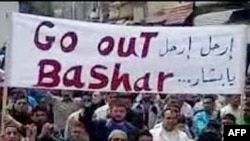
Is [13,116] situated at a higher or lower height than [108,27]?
lower

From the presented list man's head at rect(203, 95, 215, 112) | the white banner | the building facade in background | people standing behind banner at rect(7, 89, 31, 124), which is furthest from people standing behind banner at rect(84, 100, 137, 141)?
the building facade in background

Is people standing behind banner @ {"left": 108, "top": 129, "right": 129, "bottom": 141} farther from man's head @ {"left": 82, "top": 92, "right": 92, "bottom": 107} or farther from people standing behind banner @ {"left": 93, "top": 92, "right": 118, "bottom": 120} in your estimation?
man's head @ {"left": 82, "top": 92, "right": 92, "bottom": 107}

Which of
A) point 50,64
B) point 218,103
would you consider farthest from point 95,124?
point 218,103

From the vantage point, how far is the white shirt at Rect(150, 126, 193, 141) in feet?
15.1

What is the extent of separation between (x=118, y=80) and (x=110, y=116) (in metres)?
0.23

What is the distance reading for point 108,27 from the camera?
A: 468 cm

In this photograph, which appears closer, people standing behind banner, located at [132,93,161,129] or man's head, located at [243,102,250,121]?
people standing behind banner, located at [132,93,161,129]

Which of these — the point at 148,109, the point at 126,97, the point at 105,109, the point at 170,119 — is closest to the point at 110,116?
the point at 105,109

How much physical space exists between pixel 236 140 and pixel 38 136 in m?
1.21

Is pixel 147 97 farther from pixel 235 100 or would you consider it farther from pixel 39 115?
pixel 39 115

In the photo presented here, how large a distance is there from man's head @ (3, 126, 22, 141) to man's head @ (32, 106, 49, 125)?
0.13 m

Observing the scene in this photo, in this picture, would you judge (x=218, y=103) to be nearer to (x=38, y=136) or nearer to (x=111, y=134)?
(x=111, y=134)

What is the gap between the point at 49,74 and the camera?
4.62m

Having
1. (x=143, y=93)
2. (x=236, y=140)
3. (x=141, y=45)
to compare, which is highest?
(x=141, y=45)
